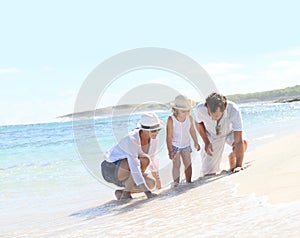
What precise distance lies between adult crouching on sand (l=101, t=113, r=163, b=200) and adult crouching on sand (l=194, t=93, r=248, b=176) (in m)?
0.77

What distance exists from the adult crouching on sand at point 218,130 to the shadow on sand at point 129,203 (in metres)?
0.38

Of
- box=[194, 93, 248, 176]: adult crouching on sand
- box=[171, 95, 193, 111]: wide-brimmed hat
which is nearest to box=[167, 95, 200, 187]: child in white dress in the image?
box=[171, 95, 193, 111]: wide-brimmed hat

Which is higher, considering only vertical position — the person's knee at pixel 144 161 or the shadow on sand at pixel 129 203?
the person's knee at pixel 144 161

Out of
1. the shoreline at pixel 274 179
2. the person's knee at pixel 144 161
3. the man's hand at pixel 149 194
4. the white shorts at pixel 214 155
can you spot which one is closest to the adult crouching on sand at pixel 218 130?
the white shorts at pixel 214 155

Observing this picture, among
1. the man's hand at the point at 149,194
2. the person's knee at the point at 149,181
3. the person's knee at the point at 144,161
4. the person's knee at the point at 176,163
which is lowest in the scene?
the man's hand at the point at 149,194

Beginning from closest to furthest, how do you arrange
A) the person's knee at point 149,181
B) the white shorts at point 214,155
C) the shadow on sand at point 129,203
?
the shadow on sand at point 129,203
the person's knee at point 149,181
the white shorts at point 214,155

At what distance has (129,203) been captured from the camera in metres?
5.64

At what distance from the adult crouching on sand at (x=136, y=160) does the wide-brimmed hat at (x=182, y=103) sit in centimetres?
43

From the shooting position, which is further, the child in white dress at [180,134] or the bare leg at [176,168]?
the bare leg at [176,168]

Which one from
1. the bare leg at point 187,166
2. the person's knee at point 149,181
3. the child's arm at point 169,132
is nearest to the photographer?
the person's knee at point 149,181

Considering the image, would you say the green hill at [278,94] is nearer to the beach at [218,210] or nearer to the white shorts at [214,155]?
the white shorts at [214,155]

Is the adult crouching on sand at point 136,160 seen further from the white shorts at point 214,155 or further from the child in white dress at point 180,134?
the white shorts at point 214,155

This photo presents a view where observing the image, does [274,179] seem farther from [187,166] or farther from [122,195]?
[122,195]

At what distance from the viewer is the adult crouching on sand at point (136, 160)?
18.6 feet
